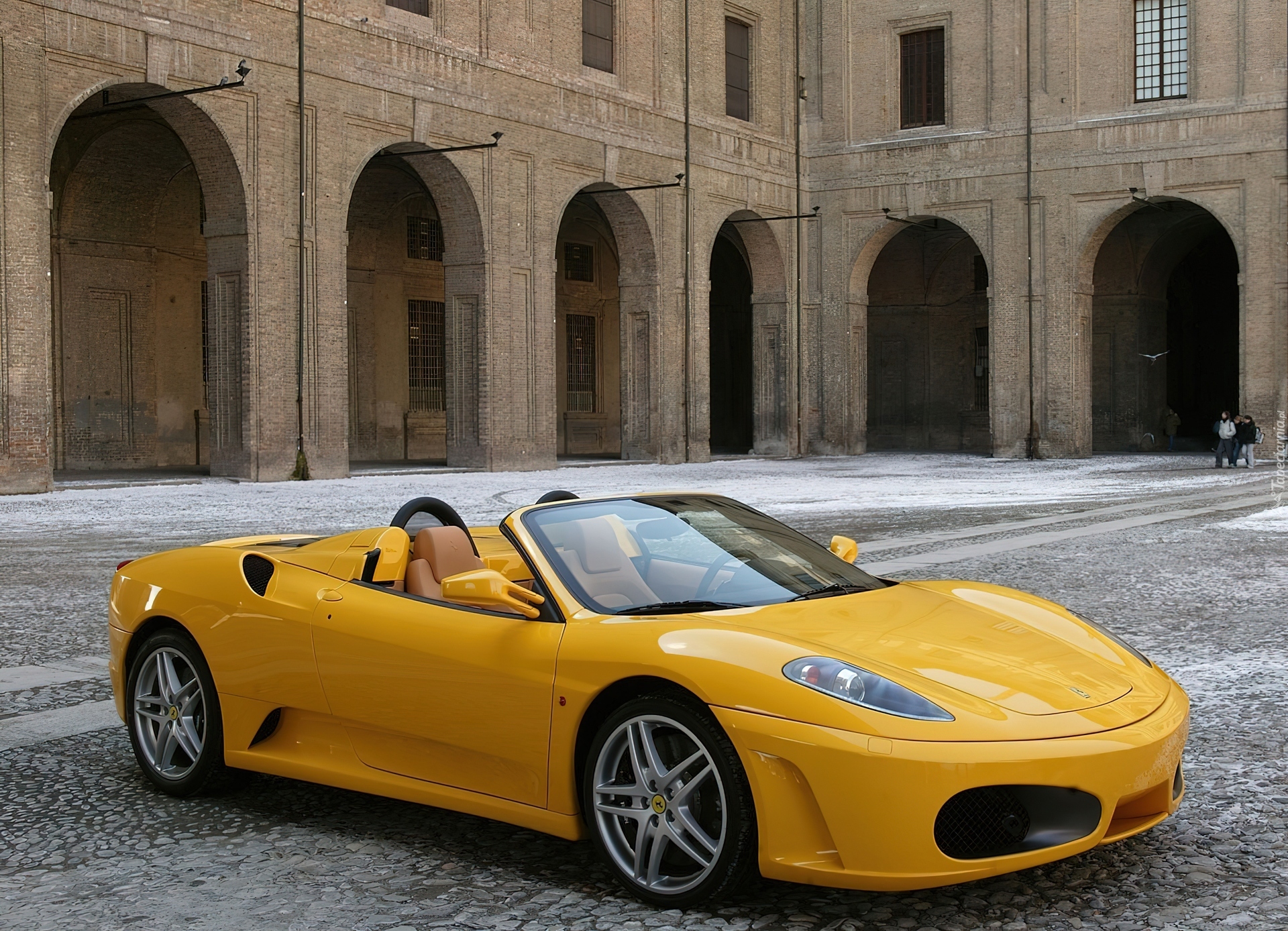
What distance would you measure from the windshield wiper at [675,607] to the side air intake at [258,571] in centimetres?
138

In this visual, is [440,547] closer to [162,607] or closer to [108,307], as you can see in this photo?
[162,607]

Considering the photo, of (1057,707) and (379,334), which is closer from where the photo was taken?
(1057,707)

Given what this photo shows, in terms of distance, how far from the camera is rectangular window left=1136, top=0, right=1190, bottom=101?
109ft

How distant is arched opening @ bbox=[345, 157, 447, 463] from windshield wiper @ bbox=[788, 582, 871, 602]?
86.5ft

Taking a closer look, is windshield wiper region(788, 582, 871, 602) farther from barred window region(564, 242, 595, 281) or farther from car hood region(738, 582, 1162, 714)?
barred window region(564, 242, 595, 281)

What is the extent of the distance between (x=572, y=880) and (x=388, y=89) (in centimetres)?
2339

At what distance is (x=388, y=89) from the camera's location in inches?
997

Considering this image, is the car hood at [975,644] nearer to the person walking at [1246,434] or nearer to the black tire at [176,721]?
the black tire at [176,721]

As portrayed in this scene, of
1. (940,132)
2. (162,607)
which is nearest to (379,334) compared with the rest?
(940,132)

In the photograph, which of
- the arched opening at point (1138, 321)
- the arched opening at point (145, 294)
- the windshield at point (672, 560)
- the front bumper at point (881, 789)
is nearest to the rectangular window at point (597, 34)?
the arched opening at point (145, 294)

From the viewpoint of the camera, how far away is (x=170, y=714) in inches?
189

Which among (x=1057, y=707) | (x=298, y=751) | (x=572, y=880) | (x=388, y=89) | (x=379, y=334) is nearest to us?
(x=1057, y=707)

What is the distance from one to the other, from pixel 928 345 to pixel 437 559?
38411 millimetres

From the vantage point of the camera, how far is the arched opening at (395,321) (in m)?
31.2
